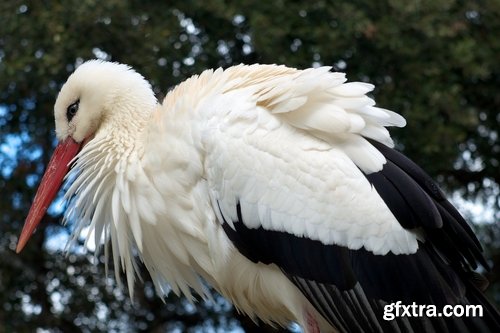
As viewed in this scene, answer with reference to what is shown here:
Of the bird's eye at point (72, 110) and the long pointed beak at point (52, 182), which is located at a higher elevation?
the bird's eye at point (72, 110)

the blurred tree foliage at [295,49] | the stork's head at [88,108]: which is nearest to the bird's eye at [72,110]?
the stork's head at [88,108]

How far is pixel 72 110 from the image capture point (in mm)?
5191

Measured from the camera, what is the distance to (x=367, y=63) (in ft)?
24.3

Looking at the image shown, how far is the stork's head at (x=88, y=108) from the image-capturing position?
504 centimetres

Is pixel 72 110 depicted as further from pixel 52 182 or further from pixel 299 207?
pixel 299 207

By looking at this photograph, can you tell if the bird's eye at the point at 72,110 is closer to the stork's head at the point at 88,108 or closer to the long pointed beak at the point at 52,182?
the stork's head at the point at 88,108

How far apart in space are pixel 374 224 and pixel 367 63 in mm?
3209

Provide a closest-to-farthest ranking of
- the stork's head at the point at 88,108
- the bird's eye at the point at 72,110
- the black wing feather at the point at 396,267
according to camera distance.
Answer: the black wing feather at the point at 396,267 < the stork's head at the point at 88,108 < the bird's eye at the point at 72,110

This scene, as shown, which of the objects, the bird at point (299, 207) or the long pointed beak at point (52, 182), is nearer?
the bird at point (299, 207)

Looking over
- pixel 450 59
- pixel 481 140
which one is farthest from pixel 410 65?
pixel 481 140

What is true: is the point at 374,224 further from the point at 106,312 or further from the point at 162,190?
the point at 106,312

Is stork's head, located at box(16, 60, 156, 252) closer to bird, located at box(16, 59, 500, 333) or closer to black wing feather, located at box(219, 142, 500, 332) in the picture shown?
bird, located at box(16, 59, 500, 333)

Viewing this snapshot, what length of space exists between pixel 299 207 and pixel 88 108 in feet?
4.17

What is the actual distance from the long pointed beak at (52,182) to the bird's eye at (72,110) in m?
0.11
